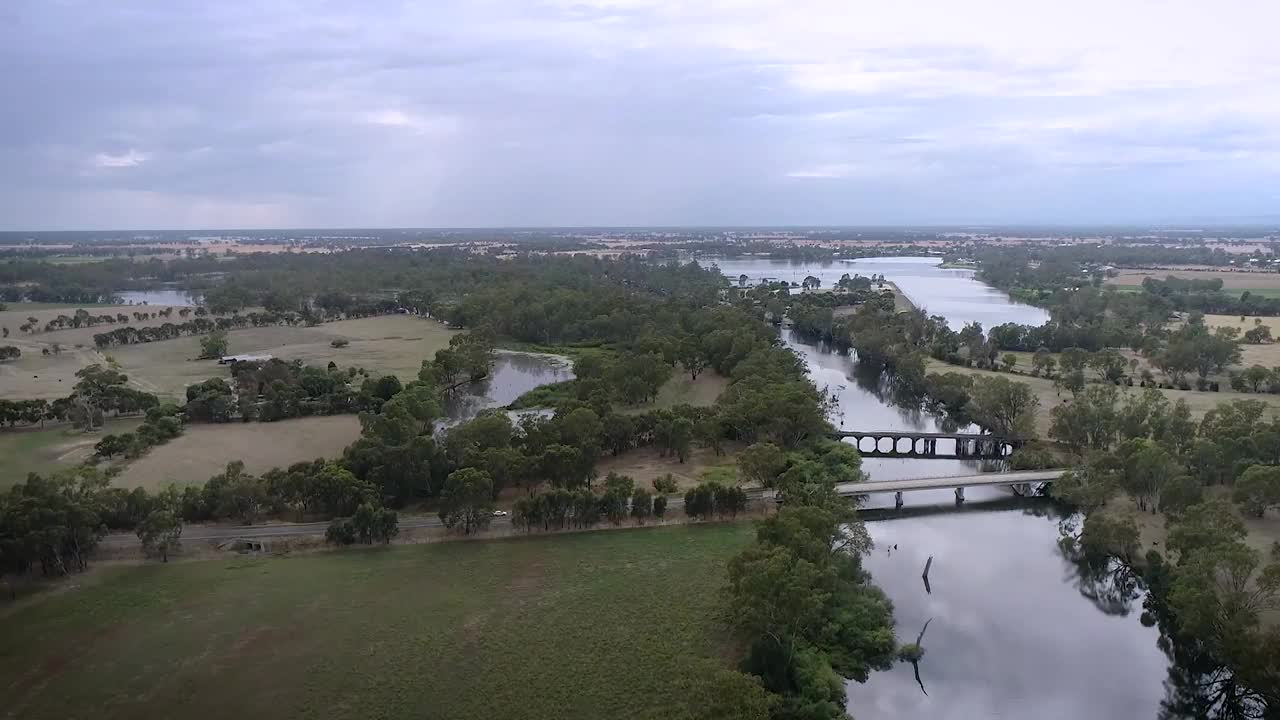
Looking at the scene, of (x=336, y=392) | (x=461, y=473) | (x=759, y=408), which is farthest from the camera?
(x=336, y=392)

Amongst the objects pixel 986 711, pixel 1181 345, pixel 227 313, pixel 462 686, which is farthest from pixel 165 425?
pixel 1181 345

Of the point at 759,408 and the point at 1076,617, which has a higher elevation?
the point at 759,408

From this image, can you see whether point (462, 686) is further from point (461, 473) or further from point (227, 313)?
point (227, 313)

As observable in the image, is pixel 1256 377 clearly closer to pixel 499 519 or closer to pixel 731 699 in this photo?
pixel 499 519

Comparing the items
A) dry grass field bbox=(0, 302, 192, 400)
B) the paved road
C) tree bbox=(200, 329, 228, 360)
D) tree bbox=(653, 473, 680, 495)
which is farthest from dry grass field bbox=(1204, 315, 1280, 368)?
dry grass field bbox=(0, 302, 192, 400)

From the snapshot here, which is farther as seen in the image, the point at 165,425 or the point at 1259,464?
the point at 165,425

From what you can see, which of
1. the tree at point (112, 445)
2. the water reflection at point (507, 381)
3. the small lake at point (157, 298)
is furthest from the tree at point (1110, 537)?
the small lake at point (157, 298)
